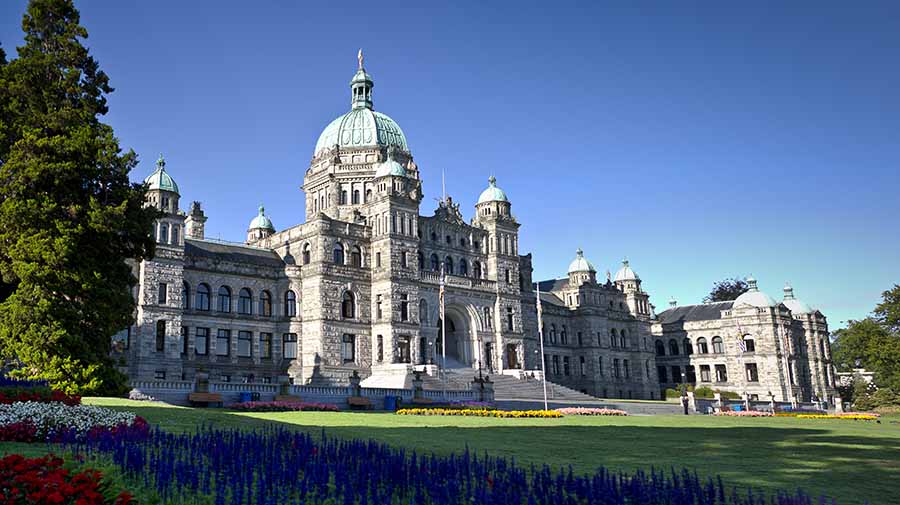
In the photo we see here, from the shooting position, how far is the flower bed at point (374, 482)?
30.7 ft

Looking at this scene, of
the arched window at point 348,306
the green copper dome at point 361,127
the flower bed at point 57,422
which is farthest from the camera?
the green copper dome at point 361,127

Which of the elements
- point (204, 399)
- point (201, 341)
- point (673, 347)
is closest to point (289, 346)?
point (201, 341)

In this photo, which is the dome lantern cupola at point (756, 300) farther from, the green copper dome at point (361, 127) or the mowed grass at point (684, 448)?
the mowed grass at point (684, 448)

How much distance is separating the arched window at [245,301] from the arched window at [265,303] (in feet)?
2.50

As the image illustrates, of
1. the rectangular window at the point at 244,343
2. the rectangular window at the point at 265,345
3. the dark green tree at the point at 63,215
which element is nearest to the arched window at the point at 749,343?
the rectangular window at the point at 265,345

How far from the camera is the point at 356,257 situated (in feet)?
193

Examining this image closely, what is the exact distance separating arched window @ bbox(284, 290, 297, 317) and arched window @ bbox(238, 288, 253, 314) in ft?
8.77

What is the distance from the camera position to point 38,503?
8633 mm

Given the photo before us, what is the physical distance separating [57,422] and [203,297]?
131 feet

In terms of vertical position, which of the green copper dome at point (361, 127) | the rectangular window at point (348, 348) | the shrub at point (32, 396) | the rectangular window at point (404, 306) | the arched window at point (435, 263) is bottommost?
the shrub at point (32, 396)

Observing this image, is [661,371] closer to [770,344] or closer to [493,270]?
[770,344]

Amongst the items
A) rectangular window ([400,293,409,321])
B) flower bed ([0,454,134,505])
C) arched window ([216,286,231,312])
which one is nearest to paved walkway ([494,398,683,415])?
rectangular window ([400,293,409,321])

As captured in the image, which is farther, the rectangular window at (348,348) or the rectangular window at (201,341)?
the rectangular window at (348,348)

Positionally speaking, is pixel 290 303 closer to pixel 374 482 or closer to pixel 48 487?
pixel 374 482
